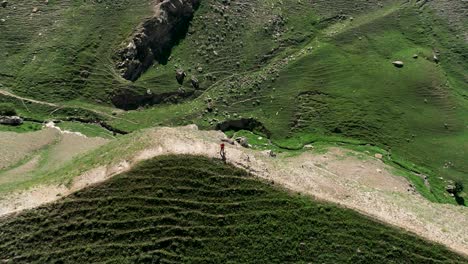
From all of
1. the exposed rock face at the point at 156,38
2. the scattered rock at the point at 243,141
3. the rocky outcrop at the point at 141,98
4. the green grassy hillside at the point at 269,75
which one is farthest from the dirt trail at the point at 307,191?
the exposed rock face at the point at 156,38

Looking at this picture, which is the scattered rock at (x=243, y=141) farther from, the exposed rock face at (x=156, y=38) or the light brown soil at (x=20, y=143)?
the light brown soil at (x=20, y=143)

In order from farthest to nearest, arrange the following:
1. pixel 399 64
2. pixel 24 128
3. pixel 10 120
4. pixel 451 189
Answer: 1. pixel 399 64
2. pixel 10 120
3. pixel 24 128
4. pixel 451 189

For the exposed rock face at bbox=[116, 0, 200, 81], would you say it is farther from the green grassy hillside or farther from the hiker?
the hiker

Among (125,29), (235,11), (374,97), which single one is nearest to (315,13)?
(235,11)

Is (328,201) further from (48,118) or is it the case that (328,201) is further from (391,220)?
(48,118)

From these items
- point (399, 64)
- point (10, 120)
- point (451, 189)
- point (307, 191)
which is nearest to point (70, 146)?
point (10, 120)

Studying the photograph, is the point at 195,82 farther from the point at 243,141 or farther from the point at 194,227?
the point at 194,227

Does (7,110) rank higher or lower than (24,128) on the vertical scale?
higher
